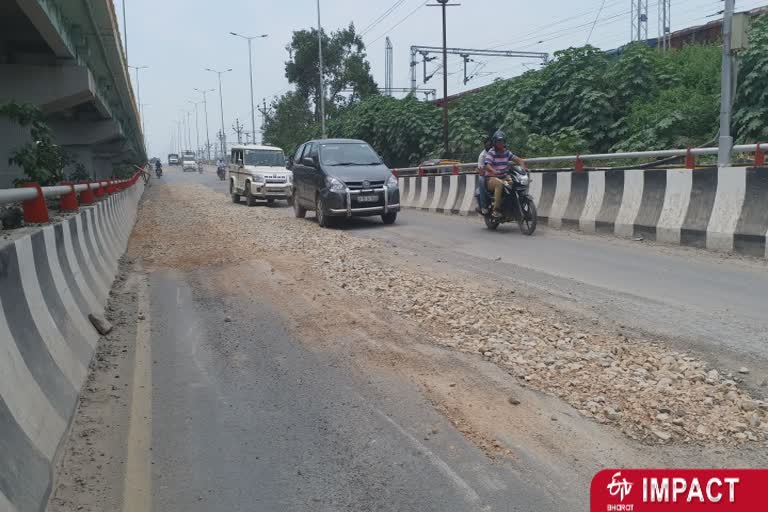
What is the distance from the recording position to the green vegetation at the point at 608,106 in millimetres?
21094

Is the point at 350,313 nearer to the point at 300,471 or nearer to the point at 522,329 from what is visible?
the point at 522,329

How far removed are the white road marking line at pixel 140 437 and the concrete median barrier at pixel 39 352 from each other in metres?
0.33

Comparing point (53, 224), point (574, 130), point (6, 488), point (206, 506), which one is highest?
point (574, 130)

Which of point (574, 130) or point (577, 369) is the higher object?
point (574, 130)

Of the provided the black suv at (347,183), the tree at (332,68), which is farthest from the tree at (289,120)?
the black suv at (347,183)

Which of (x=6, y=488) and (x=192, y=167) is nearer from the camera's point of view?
(x=6, y=488)

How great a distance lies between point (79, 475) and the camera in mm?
3068

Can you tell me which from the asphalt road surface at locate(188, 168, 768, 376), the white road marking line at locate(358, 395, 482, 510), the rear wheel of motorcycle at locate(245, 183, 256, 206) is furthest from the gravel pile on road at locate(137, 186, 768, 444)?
the rear wheel of motorcycle at locate(245, 183, 256, 206)

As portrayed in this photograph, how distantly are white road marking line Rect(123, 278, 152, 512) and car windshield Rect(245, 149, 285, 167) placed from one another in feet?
63.6

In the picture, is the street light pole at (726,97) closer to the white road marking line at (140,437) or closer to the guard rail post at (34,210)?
the white road marking line at (140,437)

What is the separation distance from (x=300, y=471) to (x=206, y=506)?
48cm

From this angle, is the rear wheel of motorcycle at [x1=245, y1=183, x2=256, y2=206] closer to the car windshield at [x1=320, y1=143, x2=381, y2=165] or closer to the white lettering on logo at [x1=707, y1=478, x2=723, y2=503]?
the car windshield at [x1=320, y1=143, x2=381, y2=165]

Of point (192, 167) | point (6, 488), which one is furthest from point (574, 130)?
point (192, 167)

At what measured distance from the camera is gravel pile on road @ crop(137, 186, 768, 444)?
3518 millimetres
